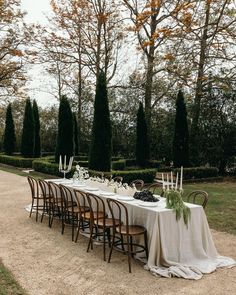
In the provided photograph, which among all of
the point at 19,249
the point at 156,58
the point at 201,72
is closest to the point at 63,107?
the point at 156,58

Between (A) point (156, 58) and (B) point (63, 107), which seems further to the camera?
(A) point (156, 58)

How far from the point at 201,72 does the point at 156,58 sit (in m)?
2.87

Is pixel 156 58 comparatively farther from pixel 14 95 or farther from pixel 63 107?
pixel 14 95

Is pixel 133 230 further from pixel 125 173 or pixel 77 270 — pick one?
pixel 125 173

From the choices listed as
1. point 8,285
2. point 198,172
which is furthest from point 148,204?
point 198,172

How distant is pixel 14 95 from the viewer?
26156mm

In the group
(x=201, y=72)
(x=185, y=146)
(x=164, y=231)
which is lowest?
(x=164, y=231)

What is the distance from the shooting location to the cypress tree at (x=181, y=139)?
15.9 metres

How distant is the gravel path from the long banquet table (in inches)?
7.2

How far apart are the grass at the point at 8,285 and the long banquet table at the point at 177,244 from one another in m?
1.71

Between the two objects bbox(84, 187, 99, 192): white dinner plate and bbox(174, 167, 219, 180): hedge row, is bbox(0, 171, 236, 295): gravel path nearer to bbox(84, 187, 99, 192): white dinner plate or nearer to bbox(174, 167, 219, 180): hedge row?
bbox(84, 187, 99, 192): white dinner plate

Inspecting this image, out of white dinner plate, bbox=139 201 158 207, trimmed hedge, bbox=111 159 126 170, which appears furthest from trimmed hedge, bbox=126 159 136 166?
white dinner plate, bbox=139 201 158 207

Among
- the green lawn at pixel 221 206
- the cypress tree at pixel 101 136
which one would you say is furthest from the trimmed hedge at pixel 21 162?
the green lawn at pixel 221 206

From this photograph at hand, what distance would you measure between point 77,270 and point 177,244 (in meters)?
1.44
